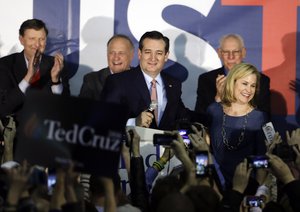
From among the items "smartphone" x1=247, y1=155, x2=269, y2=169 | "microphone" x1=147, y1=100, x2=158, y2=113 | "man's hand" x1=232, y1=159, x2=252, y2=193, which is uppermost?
"microphone" x1=147, y1=100, x2=158, y2=113

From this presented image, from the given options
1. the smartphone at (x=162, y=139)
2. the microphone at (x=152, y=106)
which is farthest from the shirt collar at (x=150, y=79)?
the smartphone at (x=162, y=139)

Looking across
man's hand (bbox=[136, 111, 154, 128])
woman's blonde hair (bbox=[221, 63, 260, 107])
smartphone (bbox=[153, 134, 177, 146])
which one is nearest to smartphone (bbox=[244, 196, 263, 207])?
smartphone (bbox=[153, 134, 177, 146])

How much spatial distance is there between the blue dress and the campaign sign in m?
2.40

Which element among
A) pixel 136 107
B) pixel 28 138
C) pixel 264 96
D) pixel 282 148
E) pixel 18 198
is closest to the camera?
pixel 18 198

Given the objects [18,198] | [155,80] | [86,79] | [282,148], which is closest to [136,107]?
[155,80]

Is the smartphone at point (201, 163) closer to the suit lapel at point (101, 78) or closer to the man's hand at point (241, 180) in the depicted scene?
the man's hand at point (241, 180)

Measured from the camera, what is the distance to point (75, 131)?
5320mm

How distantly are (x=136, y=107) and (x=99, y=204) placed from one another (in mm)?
2474

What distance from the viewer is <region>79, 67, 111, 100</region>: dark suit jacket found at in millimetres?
9023

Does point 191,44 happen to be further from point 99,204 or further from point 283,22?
point 99,204

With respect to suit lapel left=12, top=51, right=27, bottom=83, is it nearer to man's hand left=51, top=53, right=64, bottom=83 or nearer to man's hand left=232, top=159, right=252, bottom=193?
man's hand left=51, top=53, right=64, bottom=83

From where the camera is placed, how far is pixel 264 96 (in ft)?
29.4

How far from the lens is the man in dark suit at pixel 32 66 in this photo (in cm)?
858

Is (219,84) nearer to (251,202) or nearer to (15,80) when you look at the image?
(15,80)
